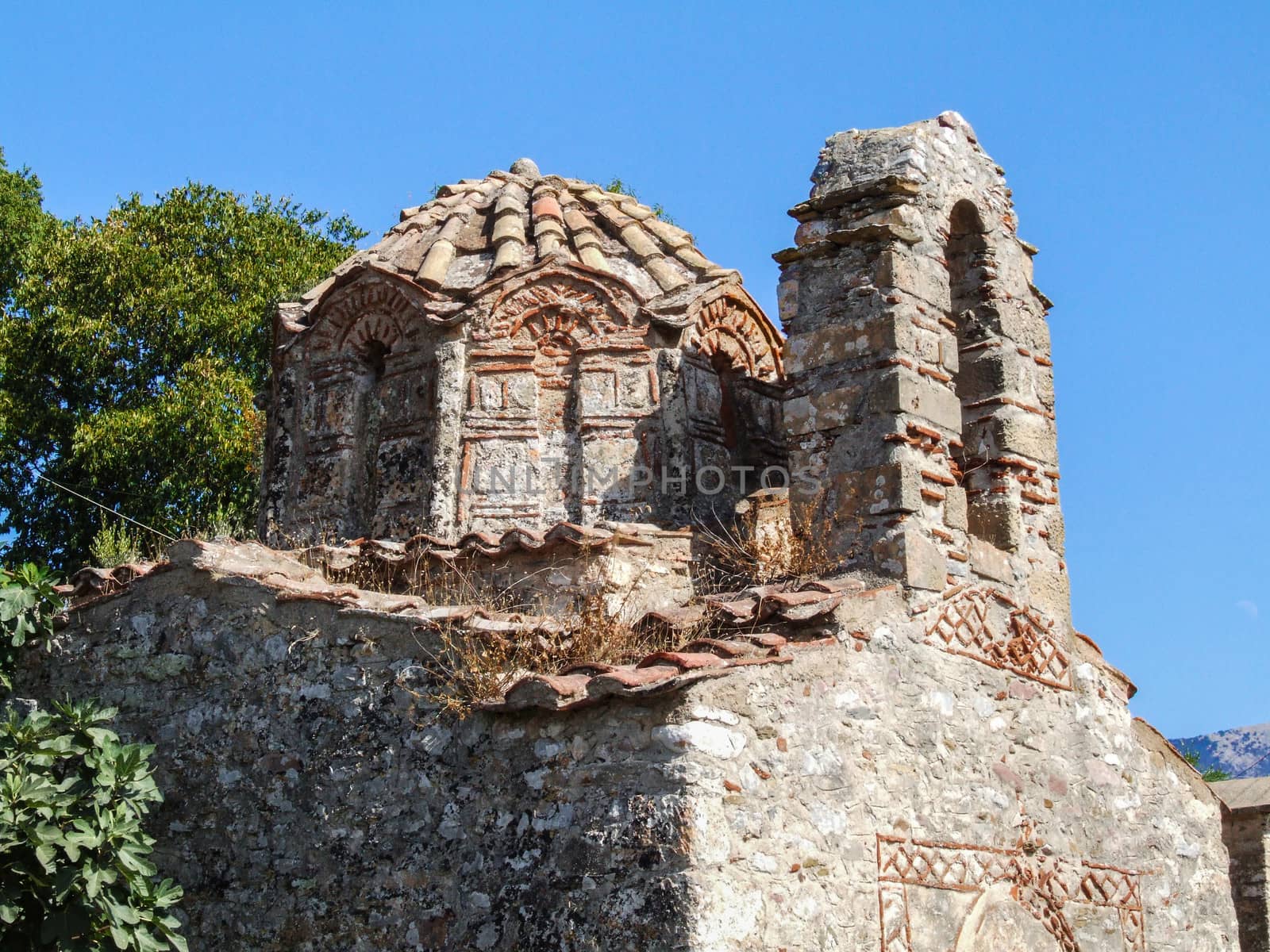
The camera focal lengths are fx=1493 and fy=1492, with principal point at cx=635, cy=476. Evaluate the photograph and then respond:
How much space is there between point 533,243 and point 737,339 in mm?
1573

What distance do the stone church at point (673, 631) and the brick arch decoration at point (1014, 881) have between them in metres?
0.02

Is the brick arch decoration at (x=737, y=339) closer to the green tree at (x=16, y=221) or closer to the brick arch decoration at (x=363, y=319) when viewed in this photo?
the brick arch decoration at (x=363, y=319)

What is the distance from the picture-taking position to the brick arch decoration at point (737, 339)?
996 cm

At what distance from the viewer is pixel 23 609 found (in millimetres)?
7590

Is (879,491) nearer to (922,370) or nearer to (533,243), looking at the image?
(922,370)

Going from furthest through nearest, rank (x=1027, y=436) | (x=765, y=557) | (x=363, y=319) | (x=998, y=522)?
(x=363, y=319)
(x=1027, y=436)
(x=998, y=522)
(x=765, y=557)

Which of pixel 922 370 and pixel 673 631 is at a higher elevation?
pixel 922 370

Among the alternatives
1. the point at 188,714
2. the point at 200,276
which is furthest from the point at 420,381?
the point at 200,276

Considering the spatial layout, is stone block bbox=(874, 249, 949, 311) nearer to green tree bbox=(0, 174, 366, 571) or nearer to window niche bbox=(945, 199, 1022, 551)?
window niche bbox=(945, 199, 1022, 551)

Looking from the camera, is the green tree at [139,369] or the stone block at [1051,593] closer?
the stone block at [1051,593]

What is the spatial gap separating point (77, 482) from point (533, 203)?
8841 mm

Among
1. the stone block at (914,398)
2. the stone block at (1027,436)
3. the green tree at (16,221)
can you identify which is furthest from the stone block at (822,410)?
the green tree at (16,221)

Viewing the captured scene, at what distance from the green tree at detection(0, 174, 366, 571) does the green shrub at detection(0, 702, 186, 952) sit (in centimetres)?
1009

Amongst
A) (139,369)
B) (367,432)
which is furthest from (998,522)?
(139,369)
